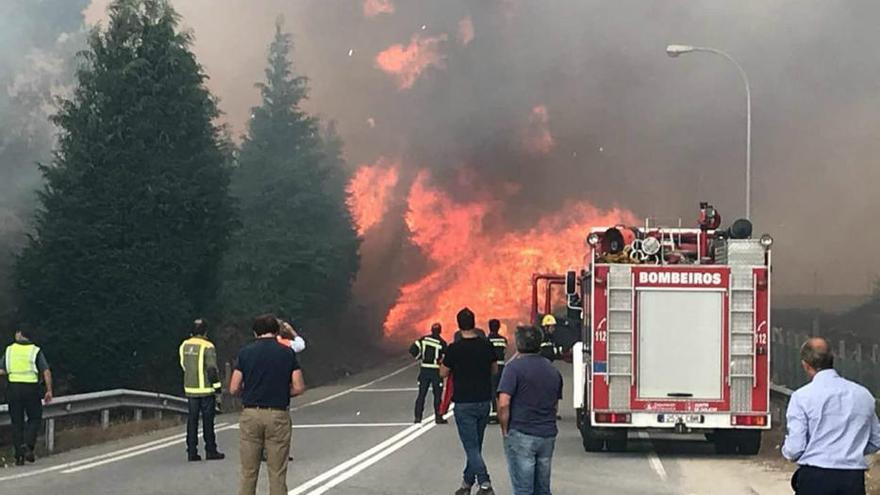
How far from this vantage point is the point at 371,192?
57344 mm

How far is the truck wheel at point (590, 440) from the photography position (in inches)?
641

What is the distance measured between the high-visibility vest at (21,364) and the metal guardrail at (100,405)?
62 cm

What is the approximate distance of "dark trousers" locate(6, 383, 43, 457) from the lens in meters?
15.2

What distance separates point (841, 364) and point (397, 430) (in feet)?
25.8

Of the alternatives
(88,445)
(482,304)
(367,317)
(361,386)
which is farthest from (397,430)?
(367,317)

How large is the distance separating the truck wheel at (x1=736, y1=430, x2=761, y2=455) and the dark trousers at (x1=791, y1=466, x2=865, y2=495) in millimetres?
9933

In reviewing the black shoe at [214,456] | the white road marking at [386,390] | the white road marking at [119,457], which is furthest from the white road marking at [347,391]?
the black shoe at [214,456]

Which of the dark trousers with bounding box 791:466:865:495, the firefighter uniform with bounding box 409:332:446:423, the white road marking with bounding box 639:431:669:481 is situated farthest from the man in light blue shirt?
the firefighter uniform with bounding box 409:332:446:423

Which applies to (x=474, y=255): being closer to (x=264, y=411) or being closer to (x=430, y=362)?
(x=430, y=362)

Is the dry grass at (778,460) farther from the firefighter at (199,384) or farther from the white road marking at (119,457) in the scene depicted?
the white road marking at (119,457)

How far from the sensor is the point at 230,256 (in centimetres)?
4975

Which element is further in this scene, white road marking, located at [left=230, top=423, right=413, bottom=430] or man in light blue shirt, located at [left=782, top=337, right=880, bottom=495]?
white road marking, located at [left=230, top=423, right=413, bottom=430]

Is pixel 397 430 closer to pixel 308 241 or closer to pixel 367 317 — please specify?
pixel 308 241

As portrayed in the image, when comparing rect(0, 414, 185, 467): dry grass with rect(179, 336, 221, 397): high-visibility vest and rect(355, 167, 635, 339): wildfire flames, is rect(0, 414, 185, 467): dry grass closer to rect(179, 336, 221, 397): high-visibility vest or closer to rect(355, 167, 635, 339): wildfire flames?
rect(179, 336, 221, 397): high-visibility vest
